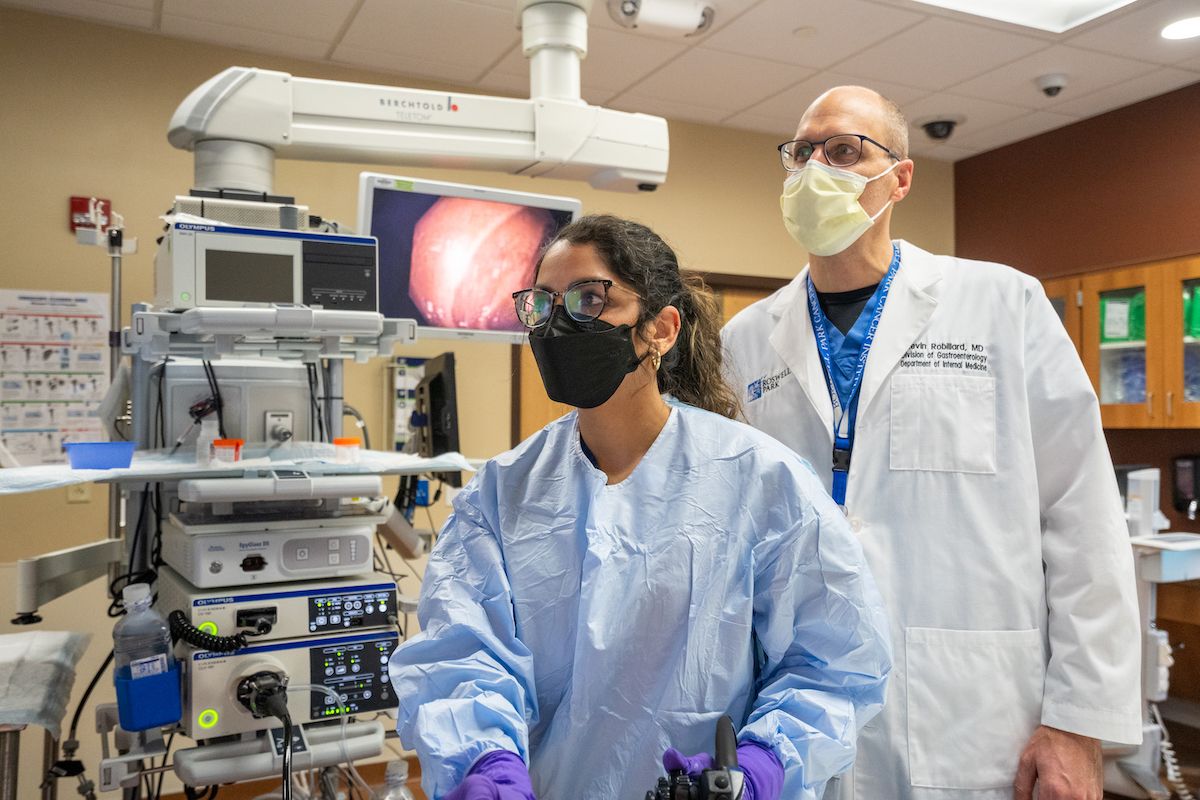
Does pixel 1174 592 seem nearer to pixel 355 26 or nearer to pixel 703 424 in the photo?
pixel 703 424

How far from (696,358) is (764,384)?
23 cm

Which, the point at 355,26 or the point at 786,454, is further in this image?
the point at 355,26

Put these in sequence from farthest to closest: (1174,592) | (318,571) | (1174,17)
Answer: (1174,592) → (1174,17) → (318,571)

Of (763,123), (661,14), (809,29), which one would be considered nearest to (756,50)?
(809,29)

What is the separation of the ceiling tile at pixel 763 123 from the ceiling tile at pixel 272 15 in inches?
73.9

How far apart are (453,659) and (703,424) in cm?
42

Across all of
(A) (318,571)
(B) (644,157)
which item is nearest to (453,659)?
(A) (318,571)

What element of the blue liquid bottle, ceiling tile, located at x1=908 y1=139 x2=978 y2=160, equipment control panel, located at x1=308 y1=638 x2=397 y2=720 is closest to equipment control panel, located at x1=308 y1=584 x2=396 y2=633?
equipment control panel, located at x1=308 y1=638 x2=397 y2=720

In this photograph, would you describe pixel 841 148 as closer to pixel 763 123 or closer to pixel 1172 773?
pixel 1172 773

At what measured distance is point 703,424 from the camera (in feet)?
3.87

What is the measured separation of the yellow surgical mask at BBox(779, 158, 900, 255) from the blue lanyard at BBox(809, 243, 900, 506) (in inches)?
3.8

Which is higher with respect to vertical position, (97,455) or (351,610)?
(97,455)

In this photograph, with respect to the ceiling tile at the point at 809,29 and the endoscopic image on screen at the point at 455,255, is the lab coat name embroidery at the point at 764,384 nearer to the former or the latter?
the endoscopic image on screen at the point at 455,255

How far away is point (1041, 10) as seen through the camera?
10.7 ft
